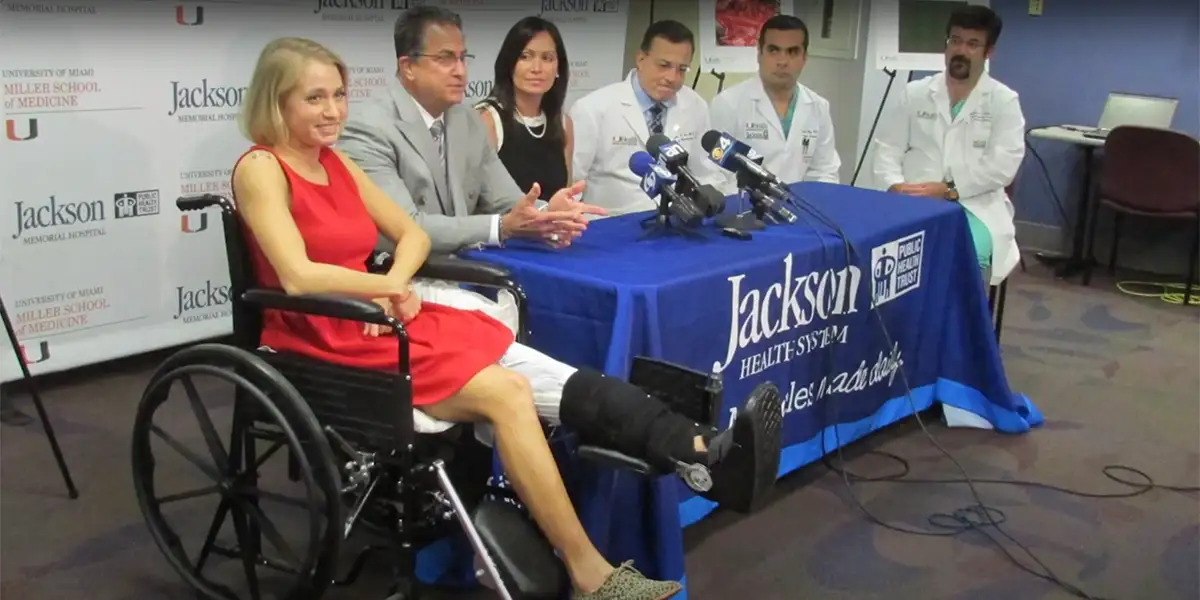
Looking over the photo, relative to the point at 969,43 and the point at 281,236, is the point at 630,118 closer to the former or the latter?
the point at 969,43

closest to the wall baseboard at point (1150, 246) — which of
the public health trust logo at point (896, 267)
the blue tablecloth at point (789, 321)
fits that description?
the blue tablecloth at point (789, 321)

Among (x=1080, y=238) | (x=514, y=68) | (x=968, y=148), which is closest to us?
(x=514, y=68)

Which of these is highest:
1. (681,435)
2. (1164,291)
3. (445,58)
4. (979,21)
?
(979,21)

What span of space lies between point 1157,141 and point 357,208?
421 centimetres

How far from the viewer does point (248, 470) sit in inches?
76.4

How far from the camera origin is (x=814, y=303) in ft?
8.51

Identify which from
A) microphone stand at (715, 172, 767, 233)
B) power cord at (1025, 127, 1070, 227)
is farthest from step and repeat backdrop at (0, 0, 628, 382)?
power cord at (1025, 127, 1070, 227)

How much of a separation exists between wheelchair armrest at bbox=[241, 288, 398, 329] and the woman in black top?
3.91 feet

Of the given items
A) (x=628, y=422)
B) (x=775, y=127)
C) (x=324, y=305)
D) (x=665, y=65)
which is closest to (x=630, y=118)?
(x=665, y=65)

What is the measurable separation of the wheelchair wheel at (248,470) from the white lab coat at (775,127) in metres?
2.00

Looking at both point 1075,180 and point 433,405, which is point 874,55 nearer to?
point 1075,180

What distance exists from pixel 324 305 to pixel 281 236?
0.18 metres

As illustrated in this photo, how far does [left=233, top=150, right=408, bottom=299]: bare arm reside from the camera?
185 cm

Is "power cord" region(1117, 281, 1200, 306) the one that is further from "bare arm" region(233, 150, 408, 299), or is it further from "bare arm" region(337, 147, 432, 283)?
"bare arm" region(233, 150, 408, 299)
